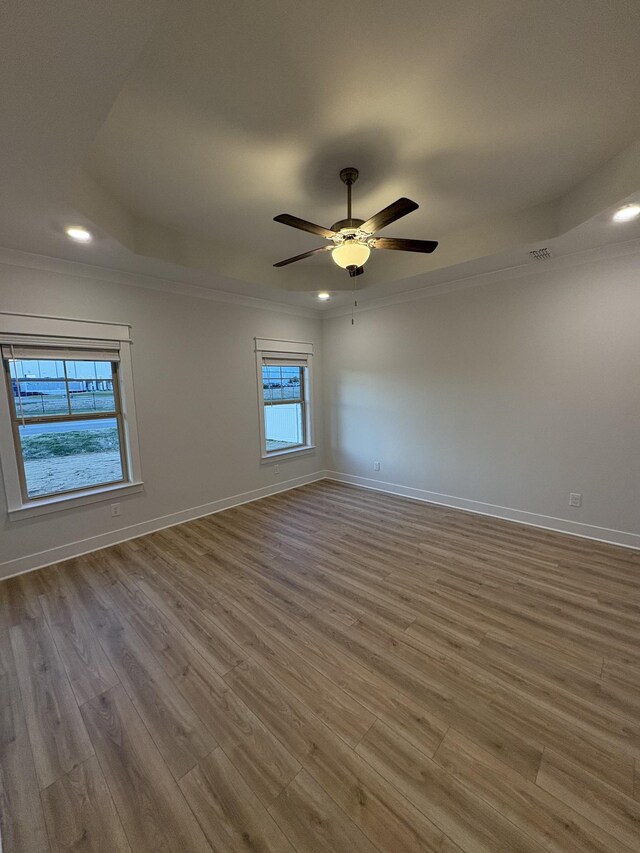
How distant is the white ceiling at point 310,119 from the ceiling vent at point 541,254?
0.43 feet

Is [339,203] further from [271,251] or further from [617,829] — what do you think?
[617,829]

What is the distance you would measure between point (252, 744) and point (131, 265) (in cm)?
367

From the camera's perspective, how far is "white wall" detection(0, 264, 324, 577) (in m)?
2.97

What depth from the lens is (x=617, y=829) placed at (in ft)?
3.82

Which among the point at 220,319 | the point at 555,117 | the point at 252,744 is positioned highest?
the point at 555,117

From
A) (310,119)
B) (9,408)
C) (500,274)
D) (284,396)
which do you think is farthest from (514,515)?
(9,408)

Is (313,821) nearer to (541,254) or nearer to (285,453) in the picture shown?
(285,453)

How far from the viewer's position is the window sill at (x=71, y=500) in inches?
115

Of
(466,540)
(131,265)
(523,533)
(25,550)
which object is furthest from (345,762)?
(131,265)

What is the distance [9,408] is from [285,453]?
121 inches

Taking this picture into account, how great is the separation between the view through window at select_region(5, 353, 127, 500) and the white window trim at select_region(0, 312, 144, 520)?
0.07 meters

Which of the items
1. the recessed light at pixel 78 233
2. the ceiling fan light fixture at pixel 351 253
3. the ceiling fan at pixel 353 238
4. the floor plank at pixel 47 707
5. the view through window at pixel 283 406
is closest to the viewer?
the floor plank at pixel 47 707

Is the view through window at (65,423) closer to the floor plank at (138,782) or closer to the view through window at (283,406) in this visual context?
the view through window at (283,406)

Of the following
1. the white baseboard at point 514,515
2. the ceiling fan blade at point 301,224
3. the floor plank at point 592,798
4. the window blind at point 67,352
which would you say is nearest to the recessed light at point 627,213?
the ceiling fan blade at point 301,224
